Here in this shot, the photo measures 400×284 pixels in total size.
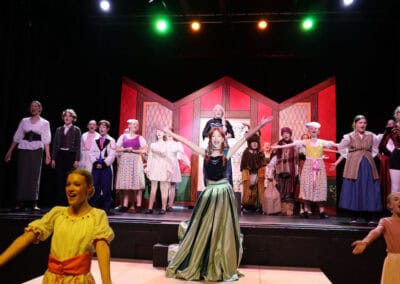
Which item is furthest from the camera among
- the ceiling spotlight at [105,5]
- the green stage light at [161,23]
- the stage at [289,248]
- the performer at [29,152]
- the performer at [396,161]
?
the green stage light at [161,23]

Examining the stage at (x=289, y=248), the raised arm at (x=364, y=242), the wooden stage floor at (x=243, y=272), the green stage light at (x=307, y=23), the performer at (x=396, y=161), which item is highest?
the green stage light at (x=307, y=23)

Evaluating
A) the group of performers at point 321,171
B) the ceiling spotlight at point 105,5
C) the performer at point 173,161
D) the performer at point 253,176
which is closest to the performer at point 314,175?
the group of performers at point 321,171

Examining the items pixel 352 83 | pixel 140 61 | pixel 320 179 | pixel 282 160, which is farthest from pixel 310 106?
pixel 140 61

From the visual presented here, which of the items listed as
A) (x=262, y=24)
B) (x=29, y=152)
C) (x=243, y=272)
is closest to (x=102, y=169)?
(x=29, y=152)

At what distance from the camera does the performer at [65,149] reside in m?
5.98

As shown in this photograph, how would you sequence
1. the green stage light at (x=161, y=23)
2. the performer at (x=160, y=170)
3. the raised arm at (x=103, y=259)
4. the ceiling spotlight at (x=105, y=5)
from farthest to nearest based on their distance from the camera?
1. the green stage light at (x=161, y=23)
2. the ceiling spotlight at (x=105, y=5)
3. the performer at (x=160, y=170)
4. the raised arm at (x=103, y=259)

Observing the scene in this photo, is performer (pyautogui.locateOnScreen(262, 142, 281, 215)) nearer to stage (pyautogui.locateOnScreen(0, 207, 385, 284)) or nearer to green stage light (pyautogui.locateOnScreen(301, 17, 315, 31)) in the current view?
stage (pyautogui.locateOnScreen(0, 207, 385, 284))

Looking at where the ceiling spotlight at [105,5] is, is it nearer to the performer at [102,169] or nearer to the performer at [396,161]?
the performer at [102,169]

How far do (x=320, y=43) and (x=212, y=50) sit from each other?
2.19 m

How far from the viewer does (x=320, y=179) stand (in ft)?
19.6

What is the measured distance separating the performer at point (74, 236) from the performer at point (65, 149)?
420cm

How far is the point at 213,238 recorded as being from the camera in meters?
3.92

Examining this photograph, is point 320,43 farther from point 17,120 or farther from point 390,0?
point 17,120

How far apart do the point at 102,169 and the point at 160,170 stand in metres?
0.92
